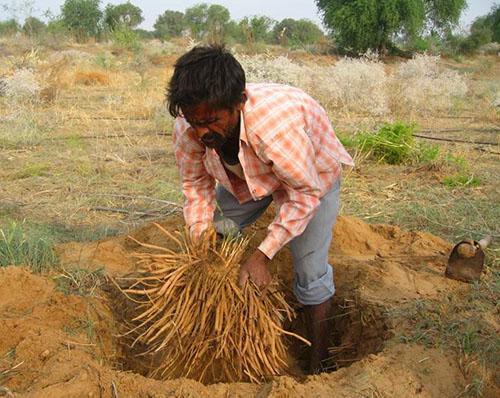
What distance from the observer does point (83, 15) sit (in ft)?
114

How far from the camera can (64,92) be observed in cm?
1199

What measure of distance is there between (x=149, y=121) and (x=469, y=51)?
26.9 metres

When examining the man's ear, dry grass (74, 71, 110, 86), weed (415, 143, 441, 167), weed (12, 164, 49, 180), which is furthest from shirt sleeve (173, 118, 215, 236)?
dry grass (74, 71, 110, 86)

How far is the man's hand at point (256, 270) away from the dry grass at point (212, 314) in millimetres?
51

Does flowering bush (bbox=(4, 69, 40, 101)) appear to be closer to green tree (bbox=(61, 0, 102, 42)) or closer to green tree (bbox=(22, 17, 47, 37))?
green tree (bbox=(22, 17, 47, 37))

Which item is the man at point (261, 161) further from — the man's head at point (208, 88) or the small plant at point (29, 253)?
the small plant at point (29, 253)

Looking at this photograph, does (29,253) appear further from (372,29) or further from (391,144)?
(372,29)

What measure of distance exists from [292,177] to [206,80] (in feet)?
1.69

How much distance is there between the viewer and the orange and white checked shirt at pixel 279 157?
7.05 feet

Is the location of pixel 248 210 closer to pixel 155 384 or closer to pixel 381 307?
pixel 381 307

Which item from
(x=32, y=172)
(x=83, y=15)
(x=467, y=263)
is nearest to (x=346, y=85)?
(x=32, y=172)

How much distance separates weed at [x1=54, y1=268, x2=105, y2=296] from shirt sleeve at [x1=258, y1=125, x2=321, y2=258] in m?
1.10

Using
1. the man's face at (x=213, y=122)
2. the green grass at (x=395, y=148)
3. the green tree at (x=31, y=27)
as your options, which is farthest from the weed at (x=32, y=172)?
the green tree at (x=31, y=27)

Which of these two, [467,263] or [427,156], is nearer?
[467,263]
